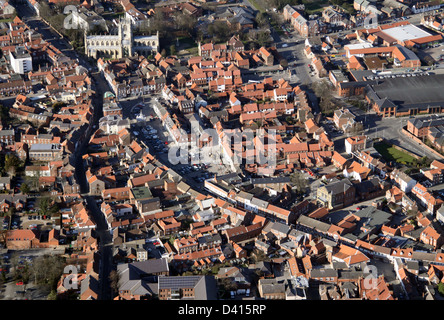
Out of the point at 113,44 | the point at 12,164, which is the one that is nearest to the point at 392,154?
the point at 12,164

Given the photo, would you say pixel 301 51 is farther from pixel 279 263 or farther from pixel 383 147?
pixel 279 263

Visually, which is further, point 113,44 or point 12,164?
point 113,44

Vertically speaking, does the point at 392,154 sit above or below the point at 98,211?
above

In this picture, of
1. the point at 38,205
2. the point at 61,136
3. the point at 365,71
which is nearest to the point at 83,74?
the point at 61,136

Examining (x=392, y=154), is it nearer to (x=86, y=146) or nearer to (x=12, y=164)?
(x=86, y=146)

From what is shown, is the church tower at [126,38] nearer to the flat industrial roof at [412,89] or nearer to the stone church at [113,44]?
the stone church at [113,44]

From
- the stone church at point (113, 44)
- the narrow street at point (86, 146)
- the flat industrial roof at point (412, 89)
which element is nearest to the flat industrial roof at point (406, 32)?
the flat industrial roof at point (412, 89)

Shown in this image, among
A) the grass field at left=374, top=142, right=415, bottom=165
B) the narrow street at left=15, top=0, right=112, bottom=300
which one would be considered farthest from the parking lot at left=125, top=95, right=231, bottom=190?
the grass field at left=374, top=142, right=415, bottom=165
